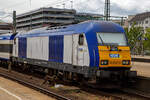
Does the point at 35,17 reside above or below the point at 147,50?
above

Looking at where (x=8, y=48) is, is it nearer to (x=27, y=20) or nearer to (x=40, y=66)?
(x=40, y=66)

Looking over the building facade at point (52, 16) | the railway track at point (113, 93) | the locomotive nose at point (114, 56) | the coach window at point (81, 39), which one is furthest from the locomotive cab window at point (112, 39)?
the building facade at point (52, 16)

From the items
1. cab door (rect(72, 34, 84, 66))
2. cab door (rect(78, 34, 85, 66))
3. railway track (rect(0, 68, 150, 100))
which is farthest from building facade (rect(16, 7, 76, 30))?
cab door (rect(78, 34, 85, 66))

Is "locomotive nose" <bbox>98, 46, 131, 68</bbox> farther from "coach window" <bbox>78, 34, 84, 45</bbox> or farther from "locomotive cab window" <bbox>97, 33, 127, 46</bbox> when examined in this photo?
"coach window" <bbox>78, 34, 84, 45</bbox>

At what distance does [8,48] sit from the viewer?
83.9ft

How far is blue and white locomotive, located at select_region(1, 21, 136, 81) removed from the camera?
1267 cm

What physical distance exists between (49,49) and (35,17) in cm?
11191

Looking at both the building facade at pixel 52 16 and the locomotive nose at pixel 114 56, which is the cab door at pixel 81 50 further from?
the building facade at pixel 52 16

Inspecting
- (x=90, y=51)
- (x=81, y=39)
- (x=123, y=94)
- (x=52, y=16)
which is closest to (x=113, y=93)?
(x=123, y=94)

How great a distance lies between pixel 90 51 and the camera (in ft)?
41.8

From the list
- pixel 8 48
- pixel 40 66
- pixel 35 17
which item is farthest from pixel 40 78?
pixel 35 17

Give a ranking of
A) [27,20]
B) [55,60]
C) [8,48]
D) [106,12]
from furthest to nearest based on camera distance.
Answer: [27,20]
[106,12]
[8,48]
[55,60]

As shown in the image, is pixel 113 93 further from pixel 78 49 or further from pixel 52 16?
pixel 52 16

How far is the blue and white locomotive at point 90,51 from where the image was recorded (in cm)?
1267
